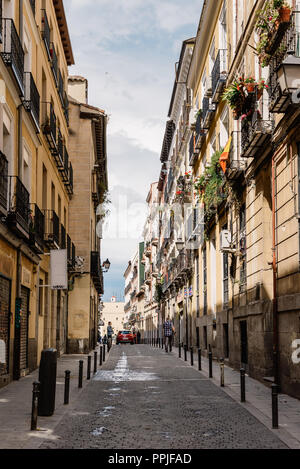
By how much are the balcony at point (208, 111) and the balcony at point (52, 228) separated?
6857mm

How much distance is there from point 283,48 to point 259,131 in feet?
6.99

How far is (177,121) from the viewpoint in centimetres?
4169

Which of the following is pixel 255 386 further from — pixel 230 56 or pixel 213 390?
pixel 230 56

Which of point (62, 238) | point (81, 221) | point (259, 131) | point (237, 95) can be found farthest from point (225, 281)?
point (81, 221)

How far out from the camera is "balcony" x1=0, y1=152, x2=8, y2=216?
13016 millimetres

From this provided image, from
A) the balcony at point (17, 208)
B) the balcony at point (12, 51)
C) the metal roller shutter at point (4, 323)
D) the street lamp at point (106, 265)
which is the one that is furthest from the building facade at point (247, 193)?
the street lamp at point (106, 265)

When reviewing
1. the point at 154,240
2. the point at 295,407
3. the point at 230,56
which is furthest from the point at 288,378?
the point at 154,240

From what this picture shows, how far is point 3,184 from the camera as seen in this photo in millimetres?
13375

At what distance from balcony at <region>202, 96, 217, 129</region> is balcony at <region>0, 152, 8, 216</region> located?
36.2ft

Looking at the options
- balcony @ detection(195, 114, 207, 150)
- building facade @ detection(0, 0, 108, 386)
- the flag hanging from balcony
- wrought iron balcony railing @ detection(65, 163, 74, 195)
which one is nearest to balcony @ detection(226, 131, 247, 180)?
the flag hanging from balcony

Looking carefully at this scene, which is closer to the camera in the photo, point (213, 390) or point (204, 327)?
point (213, 390)

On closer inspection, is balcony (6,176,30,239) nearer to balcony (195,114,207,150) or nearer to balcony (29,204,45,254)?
balcony (29,204,45,254)

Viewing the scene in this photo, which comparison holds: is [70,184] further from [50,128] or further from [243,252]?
[243,252]
